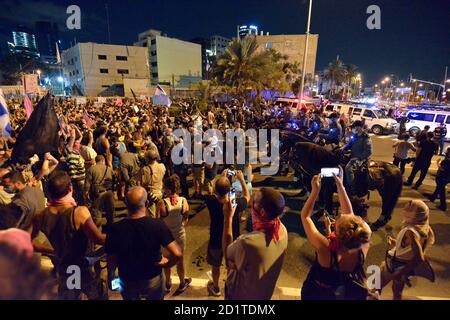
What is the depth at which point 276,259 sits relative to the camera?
7.47 feet

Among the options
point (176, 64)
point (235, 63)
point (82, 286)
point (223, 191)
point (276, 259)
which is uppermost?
point (176, 64)

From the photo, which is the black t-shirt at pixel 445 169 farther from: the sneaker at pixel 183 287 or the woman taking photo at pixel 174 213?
the sneaker at pixel 183 287

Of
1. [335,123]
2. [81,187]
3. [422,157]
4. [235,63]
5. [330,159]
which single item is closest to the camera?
[81,187]

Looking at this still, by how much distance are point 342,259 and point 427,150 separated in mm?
7147

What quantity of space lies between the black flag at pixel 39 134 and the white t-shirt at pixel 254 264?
4840mm

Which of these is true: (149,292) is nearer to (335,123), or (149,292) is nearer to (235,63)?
(335,123)

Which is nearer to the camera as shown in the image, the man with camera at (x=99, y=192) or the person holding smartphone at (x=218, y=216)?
the person holding smartphone at (x=218, y=216)

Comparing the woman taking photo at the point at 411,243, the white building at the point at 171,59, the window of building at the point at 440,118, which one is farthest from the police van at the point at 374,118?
the white building at the point at 171,59

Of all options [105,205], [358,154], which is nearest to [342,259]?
[358,154]

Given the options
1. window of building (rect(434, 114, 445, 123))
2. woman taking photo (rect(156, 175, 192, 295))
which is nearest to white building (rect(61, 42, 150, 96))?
window of building (rect(434, 114, 445, 123))

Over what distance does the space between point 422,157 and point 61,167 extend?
9.65m

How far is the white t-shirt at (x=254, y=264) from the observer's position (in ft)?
7.20

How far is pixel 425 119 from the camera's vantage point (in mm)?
16484
